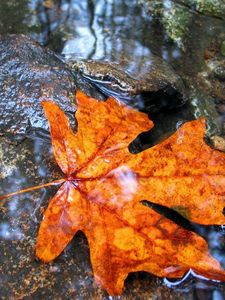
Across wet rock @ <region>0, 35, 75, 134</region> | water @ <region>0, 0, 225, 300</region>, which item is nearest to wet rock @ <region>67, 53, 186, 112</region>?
water @ <region>0, 0, 225, 300</region>

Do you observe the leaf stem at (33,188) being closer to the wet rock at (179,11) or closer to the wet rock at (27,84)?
the wet rock at (27,84)

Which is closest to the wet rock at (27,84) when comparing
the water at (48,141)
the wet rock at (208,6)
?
the water at (48,141)

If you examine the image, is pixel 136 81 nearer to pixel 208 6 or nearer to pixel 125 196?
pixel 125 196

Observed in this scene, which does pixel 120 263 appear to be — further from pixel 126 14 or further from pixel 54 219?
pixel 126 14

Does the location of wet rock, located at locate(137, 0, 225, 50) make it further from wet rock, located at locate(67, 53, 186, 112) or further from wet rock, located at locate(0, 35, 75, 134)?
wet rock, located at locate(0, 35, 75, 134)

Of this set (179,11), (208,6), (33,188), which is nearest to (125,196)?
(33,188)
